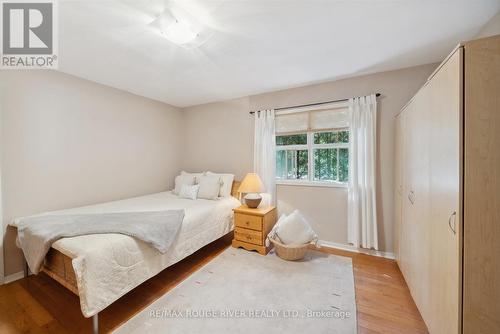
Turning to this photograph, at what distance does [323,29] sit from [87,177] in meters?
3.23

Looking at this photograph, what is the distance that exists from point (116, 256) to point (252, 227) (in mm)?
1619

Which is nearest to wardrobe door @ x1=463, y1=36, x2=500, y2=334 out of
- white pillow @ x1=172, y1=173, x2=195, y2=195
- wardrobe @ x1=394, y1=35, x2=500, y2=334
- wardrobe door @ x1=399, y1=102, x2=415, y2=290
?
wardrobe @ x1=394, y1=35, x2=500, y2=334

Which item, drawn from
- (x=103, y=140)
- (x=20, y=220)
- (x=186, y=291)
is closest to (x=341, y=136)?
(x=186, y=291)

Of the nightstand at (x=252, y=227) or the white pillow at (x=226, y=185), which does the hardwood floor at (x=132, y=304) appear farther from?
the white pillow at (x=226, y=185)

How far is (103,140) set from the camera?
2865mm

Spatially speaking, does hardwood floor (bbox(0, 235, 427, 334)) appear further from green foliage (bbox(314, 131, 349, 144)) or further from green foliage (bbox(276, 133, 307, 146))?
green foliage (bbox(276, 133, 307, 146))

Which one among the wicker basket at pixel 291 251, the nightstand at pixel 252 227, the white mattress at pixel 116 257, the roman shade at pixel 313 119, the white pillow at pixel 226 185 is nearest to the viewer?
the white mattress at pixel 116 257

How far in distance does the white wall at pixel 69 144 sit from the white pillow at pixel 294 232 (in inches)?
95.2

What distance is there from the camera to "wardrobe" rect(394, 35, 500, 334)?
966 millimetres

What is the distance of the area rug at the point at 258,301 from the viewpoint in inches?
60.1

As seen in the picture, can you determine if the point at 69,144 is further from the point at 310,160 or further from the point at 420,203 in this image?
the point at 420,203

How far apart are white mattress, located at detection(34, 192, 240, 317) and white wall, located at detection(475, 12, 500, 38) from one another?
311 cm

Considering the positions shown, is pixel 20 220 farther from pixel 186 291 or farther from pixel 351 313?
pixel 351 313

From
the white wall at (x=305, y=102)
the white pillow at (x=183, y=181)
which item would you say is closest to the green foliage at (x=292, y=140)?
the white wall at (x=305, y=102)
